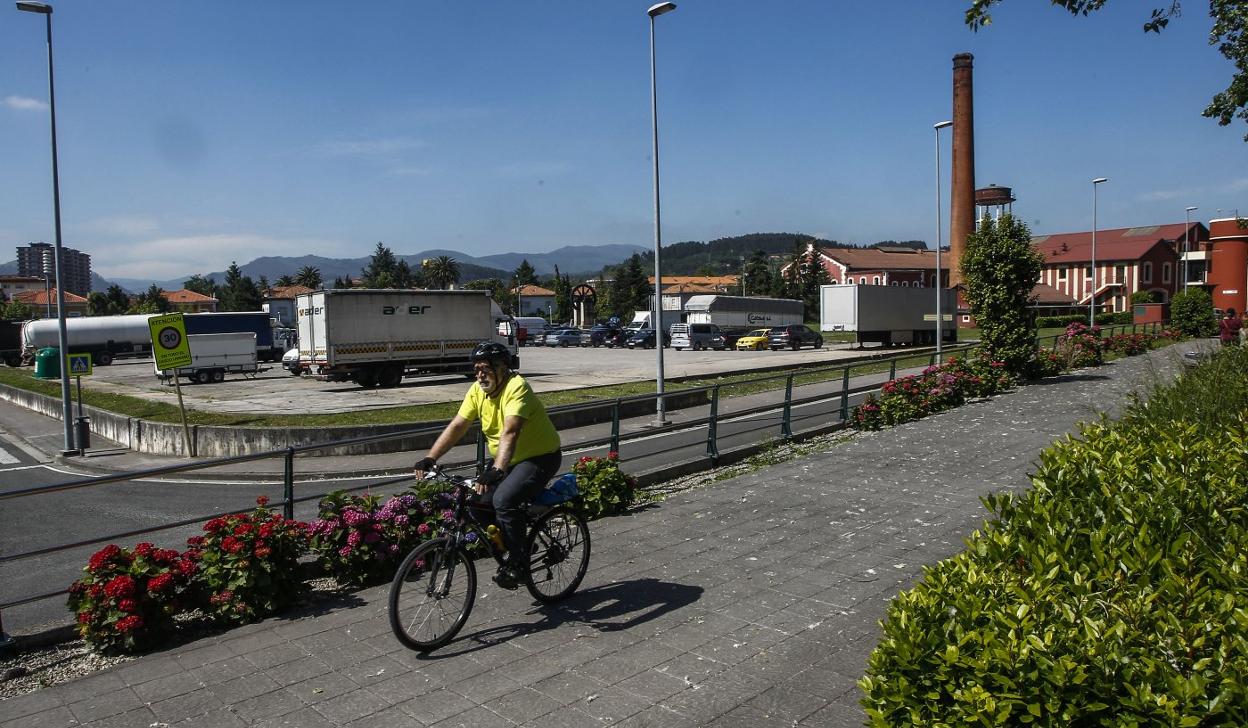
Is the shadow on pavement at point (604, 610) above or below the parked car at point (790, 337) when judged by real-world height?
below

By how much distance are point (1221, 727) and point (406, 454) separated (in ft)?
57.1

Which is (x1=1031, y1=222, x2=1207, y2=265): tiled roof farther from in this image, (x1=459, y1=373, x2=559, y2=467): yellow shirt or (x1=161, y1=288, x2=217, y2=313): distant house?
(x1=161, y1=288, x2=217, y2=313): distant house

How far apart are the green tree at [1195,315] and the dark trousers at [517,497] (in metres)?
44.4

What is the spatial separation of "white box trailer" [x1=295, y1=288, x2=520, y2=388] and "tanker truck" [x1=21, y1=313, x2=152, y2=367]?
2793cm

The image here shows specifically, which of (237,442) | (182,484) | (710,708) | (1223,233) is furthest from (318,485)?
(1223,233)

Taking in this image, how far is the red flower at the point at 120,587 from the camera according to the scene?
17.9 feet

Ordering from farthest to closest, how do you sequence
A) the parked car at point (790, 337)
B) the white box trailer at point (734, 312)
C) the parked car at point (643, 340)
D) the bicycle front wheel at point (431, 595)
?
the parked car at point (643, 340), the white box trailer at point (734, 312), the parked car at point (790, 337), the bicycle front wheel at point (431, 595)

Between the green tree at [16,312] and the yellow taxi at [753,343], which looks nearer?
the yellow taxi at [753,343]

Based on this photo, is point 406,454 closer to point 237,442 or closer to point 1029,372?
point 237,442

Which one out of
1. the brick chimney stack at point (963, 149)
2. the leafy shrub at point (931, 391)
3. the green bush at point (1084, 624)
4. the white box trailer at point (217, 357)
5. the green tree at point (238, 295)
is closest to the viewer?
the green bush at point (1084, 624)

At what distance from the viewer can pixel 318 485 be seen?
1523 centimetres

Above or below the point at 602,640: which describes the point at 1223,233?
above

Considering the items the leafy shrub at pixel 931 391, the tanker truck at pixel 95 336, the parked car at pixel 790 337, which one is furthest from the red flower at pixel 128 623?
the tanker truck at pixel 95 336

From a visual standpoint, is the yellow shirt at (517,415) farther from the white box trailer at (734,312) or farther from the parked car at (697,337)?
the white box trailer at (734,312)
